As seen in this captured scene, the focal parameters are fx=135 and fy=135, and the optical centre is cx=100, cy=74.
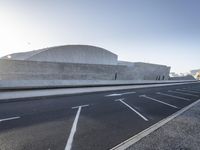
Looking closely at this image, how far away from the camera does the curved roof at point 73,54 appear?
32.0 metres

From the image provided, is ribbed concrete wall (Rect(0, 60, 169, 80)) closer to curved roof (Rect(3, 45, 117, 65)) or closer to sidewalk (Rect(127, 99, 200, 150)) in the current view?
sidewalk (Rect(127, 99, 200, 150))

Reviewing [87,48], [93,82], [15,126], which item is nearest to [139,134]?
[15,126]

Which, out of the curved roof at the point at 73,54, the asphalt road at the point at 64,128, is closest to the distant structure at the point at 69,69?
the curved roof at the point at 73,54

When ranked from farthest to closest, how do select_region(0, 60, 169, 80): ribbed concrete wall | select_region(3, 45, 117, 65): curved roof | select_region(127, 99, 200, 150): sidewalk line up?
select_region(3, 45, 117, 65): curved roof < select_region(0, 60, 169, 80): ribbed concrete wall < select_region(127, 99, 200, 150): sidewalk

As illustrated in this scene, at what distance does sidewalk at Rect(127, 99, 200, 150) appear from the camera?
11.3 feet

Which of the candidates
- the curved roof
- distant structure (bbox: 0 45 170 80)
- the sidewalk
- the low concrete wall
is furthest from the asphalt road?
the curved roof

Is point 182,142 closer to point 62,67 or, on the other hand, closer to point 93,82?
point 93,82

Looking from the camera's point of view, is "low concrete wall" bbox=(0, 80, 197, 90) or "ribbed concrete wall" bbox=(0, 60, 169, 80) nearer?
"low concrete wall" bbox=(0, 80, 197, 90)

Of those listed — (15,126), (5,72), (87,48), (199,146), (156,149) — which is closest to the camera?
(156,149)

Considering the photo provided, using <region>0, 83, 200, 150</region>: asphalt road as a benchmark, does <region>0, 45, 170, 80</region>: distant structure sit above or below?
above

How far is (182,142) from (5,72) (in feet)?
48.9

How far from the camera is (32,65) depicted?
14.2 metres

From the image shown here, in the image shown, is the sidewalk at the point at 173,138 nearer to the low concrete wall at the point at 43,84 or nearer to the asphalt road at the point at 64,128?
the asphalt road at the point at 64,128

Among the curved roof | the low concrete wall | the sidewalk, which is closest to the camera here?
the sidewalk
